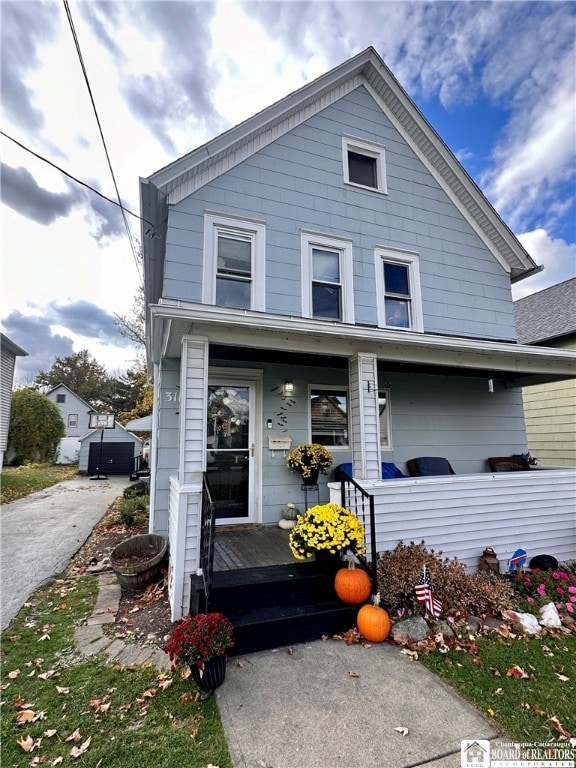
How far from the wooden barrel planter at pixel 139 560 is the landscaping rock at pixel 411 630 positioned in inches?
118

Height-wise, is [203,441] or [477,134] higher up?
[477,134]

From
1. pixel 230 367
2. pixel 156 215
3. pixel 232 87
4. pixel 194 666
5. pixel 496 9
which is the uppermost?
pixel 496 9

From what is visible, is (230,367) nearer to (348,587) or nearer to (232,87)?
(348,587)

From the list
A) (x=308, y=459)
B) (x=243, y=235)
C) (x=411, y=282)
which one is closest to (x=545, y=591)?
(x=308, y=459)

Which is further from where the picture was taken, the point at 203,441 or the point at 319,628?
the point at 203,441

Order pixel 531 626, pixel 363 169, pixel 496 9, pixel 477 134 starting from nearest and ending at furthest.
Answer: pixel 531 626 < pixel 496 9 < pixel 363 169 < pixel 477 134

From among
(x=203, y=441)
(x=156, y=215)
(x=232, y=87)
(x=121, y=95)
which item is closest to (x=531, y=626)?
(x=203, y=441)

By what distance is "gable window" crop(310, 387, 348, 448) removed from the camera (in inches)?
241

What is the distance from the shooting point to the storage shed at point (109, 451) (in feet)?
51.2

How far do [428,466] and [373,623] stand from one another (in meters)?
3.53

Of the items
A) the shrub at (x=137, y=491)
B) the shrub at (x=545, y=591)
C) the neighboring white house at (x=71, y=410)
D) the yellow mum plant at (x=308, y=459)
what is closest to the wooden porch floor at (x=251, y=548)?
the yellow mum plant at (x=308, y=459)

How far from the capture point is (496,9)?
21.2 ft

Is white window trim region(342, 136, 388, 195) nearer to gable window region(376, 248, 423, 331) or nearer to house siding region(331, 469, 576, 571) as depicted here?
gable window region(376, 248, 423, 331)

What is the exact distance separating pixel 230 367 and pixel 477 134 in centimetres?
1010
